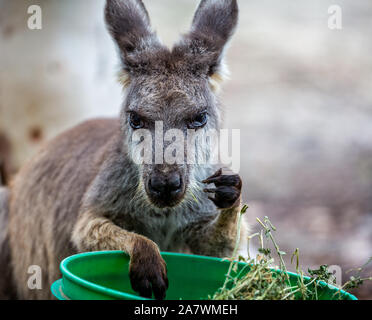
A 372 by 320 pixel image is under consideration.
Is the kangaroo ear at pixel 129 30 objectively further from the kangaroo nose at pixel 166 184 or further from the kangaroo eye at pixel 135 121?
the kangaroo nose at pixel 166 184

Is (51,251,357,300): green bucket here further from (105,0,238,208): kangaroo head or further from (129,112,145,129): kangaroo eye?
(129,112,145,129): kangaroo eye

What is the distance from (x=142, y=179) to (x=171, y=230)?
0.71 meters

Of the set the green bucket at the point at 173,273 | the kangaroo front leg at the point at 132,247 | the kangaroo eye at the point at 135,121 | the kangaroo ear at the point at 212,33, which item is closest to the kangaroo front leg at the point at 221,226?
the green bucket at the point at 173,273

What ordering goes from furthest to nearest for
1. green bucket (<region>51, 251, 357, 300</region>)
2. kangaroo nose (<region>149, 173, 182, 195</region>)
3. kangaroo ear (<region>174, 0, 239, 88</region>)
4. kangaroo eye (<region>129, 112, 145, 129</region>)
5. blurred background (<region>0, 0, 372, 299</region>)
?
1. blurred background (<region>0, 0, 372, 299</region>)
2. kangaroo ear (<region>174, 0, 239, 88</region>)
3. kangaroo eye (<region>129, 112, 145, 129</region>)
4. kangaroo nose (<region>149, 173, 182, 195</region>)
5. green bucket (<region>51, 251, 357, 300</region>)

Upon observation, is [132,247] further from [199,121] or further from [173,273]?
[199,121]

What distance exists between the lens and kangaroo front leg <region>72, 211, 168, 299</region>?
10.2 feet

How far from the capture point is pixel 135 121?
3861mm

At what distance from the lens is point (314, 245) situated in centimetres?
707

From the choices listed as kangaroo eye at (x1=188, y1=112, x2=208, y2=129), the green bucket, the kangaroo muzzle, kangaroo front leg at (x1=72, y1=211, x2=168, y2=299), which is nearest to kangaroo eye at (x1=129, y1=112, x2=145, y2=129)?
kangaroo eye at (x1=188, y1=112, x2=208, y2=129)

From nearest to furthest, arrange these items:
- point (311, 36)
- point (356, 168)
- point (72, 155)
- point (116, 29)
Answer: point (116, 29), point (72, 155), point (356, 168), point (311, 36)

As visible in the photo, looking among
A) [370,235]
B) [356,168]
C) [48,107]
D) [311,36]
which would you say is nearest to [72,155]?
[48,107]

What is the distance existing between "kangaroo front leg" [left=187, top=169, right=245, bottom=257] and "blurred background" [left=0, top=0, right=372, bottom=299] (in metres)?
1.11

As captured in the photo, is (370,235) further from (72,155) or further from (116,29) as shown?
(116,29)

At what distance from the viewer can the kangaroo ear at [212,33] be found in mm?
4062
